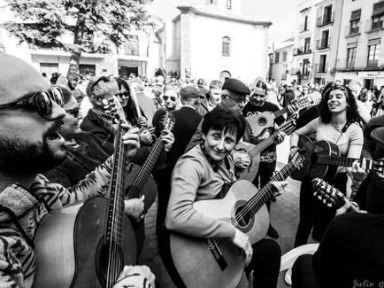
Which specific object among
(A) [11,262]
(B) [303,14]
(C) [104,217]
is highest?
(B) [303,14]

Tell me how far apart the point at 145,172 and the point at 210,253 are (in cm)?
92

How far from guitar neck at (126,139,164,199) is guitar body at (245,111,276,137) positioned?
2019 millimetres

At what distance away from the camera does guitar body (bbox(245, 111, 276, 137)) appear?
3932 millimetres

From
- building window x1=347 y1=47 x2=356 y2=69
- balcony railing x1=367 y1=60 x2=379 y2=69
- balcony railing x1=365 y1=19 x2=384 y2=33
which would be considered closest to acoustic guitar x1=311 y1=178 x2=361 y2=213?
balcony railing x1=367 y1=60 x2=379 y2=69

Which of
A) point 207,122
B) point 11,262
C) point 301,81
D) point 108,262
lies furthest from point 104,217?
point 301,81

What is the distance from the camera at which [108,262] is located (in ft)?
3.78

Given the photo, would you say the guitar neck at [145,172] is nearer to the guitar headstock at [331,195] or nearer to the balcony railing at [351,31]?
the guitar headstock at [331,195]

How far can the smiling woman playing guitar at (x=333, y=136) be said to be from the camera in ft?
9.36

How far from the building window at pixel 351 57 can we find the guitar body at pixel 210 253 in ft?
92.9

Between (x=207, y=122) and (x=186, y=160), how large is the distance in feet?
1.30

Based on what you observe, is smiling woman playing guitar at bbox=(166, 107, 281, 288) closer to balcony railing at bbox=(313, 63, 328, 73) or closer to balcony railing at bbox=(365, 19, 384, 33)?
balcony railing at bbox=(365, 19, 384, 33)

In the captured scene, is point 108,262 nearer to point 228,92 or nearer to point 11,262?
point 11,262

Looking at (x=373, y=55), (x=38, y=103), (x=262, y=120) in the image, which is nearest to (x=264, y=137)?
(x=262, y=120)

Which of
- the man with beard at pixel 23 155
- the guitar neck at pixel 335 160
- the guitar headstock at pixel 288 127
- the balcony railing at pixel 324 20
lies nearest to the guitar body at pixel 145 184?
the man with beard at pixel 23 155
